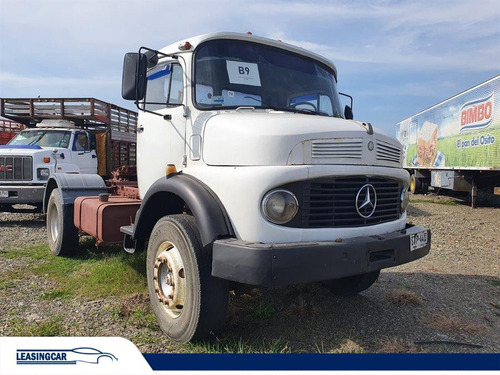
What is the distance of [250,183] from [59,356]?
1779mm

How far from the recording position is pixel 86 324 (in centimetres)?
354

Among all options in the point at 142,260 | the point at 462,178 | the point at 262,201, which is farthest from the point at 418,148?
the point at 262,201

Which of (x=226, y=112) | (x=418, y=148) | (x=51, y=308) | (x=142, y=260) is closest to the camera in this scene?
(x=226, y=112)

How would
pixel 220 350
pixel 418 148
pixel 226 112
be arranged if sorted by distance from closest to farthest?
pixel 220 350 → pixel 226 112 → pixel 418 148

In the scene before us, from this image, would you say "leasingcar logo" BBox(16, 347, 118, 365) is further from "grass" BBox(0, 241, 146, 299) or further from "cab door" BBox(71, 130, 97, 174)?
"cab door" BBox(71, 130, 97, 174)

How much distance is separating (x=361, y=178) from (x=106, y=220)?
274 centimetres

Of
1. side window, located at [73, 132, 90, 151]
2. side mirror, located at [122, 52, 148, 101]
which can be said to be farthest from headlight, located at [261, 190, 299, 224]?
side window, located at [73, 132, 90, 151]

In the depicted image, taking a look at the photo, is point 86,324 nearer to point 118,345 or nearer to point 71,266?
point 118,345

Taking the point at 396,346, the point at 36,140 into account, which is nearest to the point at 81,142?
the point at 36,140

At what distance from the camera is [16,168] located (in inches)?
340

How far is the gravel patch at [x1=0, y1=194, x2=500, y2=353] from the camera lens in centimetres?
328

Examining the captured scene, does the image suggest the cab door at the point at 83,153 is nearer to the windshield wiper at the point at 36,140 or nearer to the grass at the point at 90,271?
the windshield wiper at the point at 36,140

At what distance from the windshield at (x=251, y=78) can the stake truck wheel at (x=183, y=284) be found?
1.08 m

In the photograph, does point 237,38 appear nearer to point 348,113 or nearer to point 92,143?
point 348,113
